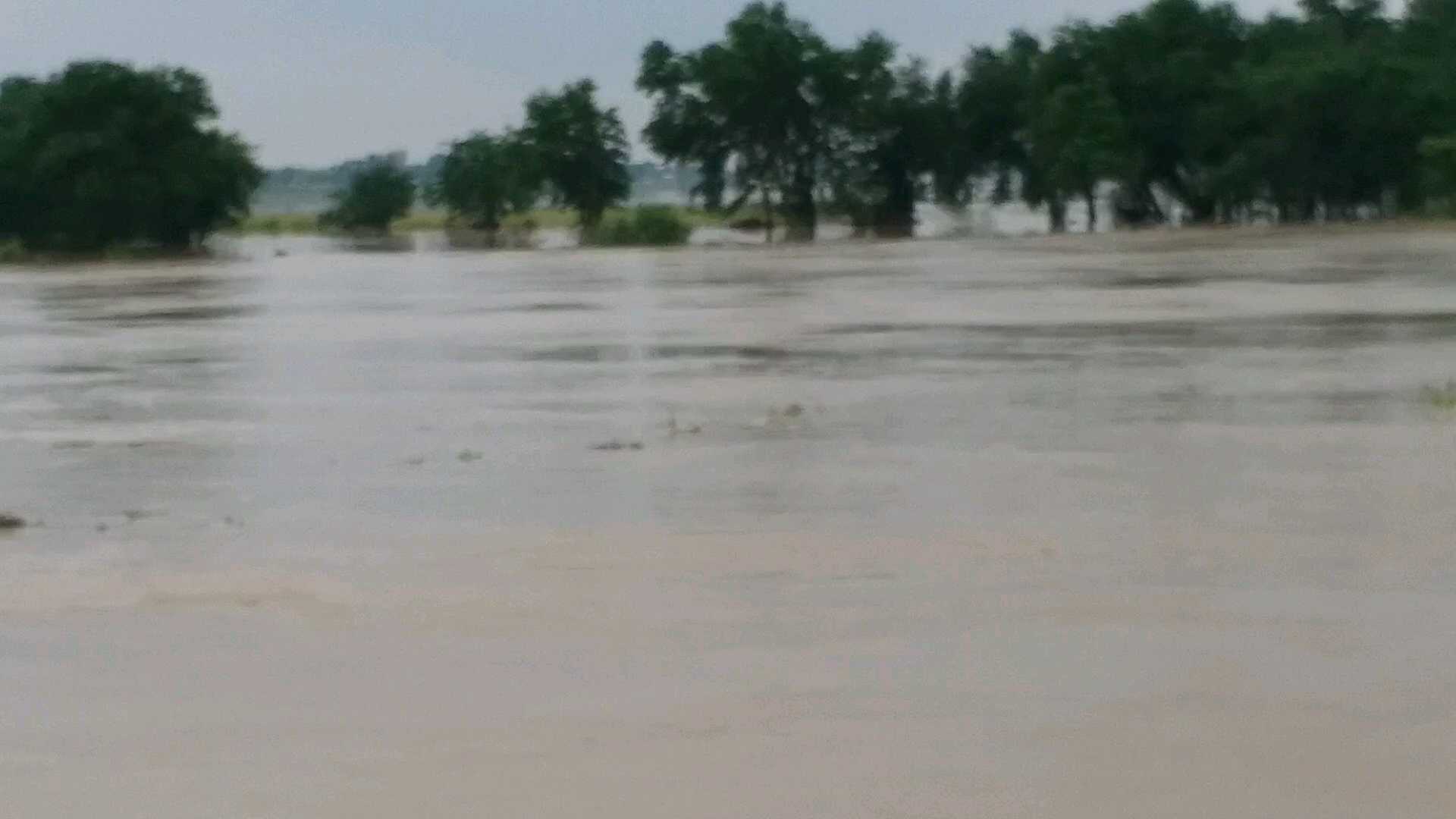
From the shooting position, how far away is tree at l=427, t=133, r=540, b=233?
87500 millimetres

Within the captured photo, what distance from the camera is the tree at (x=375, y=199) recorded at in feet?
350

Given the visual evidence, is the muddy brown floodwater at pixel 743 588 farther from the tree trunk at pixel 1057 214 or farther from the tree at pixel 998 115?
the tree at pixel 998 115

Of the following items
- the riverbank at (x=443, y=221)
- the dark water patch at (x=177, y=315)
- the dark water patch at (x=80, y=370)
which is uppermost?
the dark water patch at (x=80, y=370)

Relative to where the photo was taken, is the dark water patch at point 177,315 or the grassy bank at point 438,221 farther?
the grassy bank at point 438,221

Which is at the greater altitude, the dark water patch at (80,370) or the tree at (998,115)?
the tree at (998,115)

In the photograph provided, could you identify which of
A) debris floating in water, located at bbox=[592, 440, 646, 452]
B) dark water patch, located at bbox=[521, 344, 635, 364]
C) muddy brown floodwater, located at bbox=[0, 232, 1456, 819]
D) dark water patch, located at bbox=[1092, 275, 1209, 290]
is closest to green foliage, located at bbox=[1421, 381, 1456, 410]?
muddy brown floodwater, located at bbox=[0, 232, 1456, 819]

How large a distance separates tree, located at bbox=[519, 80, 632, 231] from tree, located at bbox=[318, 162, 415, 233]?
814 inches

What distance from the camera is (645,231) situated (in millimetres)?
75812

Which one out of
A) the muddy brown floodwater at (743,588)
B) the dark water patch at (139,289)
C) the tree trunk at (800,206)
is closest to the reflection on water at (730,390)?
the muddy brown floodwater at (743,588)

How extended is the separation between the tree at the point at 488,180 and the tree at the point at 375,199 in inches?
210

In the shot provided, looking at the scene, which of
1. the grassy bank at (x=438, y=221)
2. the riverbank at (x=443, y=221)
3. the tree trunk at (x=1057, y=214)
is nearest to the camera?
the tree trunk at (x=1057, y=214)

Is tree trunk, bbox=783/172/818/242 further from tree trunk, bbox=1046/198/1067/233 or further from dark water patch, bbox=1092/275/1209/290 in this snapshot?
dark water patch, bbox=1092/275/1209/290

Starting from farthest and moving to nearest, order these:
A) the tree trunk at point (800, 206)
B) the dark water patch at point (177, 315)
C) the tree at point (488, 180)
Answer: the tree at point (488, 180) < the tree trunk at point (800, 206) < the dark water patch at point (177, 315)

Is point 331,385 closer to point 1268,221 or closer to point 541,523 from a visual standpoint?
point 541,523
